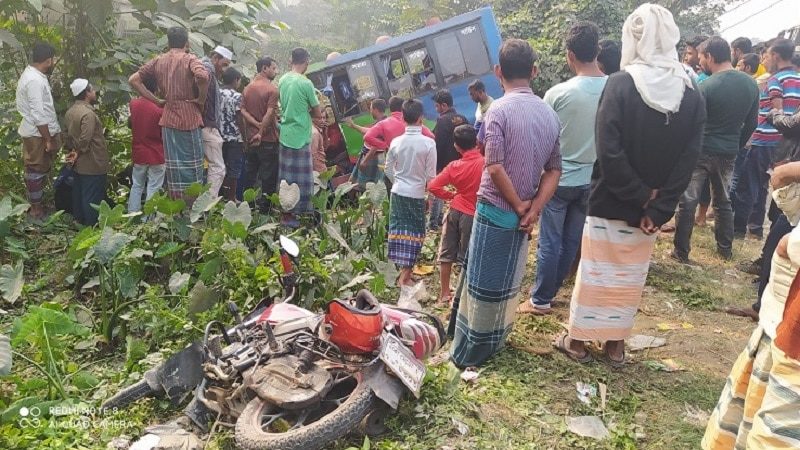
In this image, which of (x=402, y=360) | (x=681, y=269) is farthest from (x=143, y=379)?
(x=681, y=269)

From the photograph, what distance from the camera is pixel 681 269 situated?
5195 mm

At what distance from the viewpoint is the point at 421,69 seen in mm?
9180

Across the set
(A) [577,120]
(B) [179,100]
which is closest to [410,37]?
(B) [179,100]

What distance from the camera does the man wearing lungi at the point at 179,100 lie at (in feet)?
17.2

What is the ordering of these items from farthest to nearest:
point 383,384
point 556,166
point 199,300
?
point 199,300, point 556,166, point 383,384

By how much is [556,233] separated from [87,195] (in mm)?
4384

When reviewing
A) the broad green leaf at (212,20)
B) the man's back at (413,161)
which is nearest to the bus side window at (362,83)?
the broad green leaf at (212,20)

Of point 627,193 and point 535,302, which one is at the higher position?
point 627,193

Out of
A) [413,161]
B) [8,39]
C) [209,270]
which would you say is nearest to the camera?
[209,270]

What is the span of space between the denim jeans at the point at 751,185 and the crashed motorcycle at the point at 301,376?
15.0 ft

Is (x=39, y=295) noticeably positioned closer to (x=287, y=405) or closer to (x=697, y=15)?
(x=287, y=405)

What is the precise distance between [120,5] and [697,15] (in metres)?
13.8

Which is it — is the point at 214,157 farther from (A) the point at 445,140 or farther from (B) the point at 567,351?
(B) the point at 567,351

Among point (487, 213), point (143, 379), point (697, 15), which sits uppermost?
point (697, 15)
